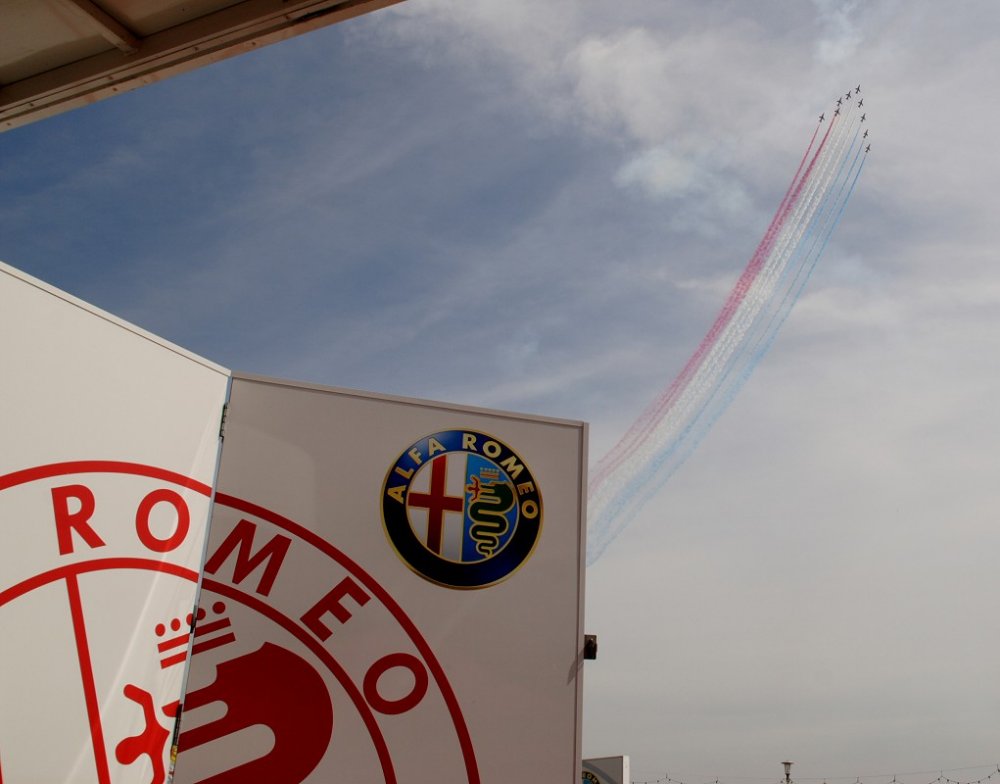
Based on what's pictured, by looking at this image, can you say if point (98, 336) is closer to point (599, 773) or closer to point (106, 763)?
point (106, 763)

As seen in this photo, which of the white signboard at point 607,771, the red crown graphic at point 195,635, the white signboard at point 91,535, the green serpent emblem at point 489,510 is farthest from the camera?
the white signboard at point 607,771

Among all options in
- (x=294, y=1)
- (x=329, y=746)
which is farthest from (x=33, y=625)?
(x=294, y=1)

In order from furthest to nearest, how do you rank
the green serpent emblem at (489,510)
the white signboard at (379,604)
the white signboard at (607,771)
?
the white signboard at (607,771) < the green serpent emblem at (489,510) < the white signboard at (379,604)

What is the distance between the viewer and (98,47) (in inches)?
135

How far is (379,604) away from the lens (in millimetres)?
4754

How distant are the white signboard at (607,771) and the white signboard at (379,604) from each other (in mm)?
Result: 14798

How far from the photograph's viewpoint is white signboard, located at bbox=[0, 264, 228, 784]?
3.75 m

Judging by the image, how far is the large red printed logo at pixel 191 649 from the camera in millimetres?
3787

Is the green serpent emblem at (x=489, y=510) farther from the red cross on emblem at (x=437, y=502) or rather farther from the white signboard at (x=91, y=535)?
the white signboard at (x=91, y=535)

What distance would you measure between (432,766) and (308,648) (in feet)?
2.71

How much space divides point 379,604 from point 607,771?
15985 mm

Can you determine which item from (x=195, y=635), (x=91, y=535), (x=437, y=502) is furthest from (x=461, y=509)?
(x=91, y=535)

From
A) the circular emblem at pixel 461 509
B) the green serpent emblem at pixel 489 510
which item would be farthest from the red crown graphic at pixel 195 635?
the green serpent emblem at pixel 489 510

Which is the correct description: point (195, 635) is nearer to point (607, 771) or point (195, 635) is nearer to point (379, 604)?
point (379, 604)
